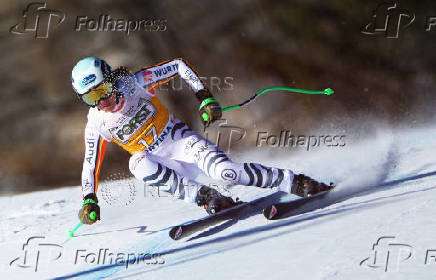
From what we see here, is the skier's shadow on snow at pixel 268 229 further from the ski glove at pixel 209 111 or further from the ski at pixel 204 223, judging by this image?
Answer: the ski glove at pixel 209 111

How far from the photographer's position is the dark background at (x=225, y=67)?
9430mm

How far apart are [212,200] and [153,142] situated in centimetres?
77

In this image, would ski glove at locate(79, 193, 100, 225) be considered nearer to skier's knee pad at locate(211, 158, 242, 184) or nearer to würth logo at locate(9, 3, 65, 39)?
skier's knee pad at locate(211, 158, 242, 184)

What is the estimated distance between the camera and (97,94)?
14.5ft

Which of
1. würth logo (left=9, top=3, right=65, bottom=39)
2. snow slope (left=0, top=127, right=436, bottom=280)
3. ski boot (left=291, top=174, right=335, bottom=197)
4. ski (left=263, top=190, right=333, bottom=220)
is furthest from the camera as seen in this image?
würth logo (left=9, top=3, right=65, bottom=39)

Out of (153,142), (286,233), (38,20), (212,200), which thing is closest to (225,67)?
(38,20)

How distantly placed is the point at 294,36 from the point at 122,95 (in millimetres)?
5983

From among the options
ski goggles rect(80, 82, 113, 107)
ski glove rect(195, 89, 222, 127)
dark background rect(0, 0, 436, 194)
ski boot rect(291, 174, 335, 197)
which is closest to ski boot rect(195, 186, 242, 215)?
ski boot rect(291, 174, 335, 197)

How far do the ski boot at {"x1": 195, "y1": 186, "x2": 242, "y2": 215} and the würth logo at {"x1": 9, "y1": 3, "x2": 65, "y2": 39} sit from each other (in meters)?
6.17

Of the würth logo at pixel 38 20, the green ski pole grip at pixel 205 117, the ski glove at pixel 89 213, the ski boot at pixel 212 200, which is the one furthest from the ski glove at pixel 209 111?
the würth logo at pixel 38 20

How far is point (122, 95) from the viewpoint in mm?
4590

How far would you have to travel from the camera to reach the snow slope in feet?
10.9

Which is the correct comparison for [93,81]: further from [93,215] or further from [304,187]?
[304,187]

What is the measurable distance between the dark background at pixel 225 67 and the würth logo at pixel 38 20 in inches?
3.8
